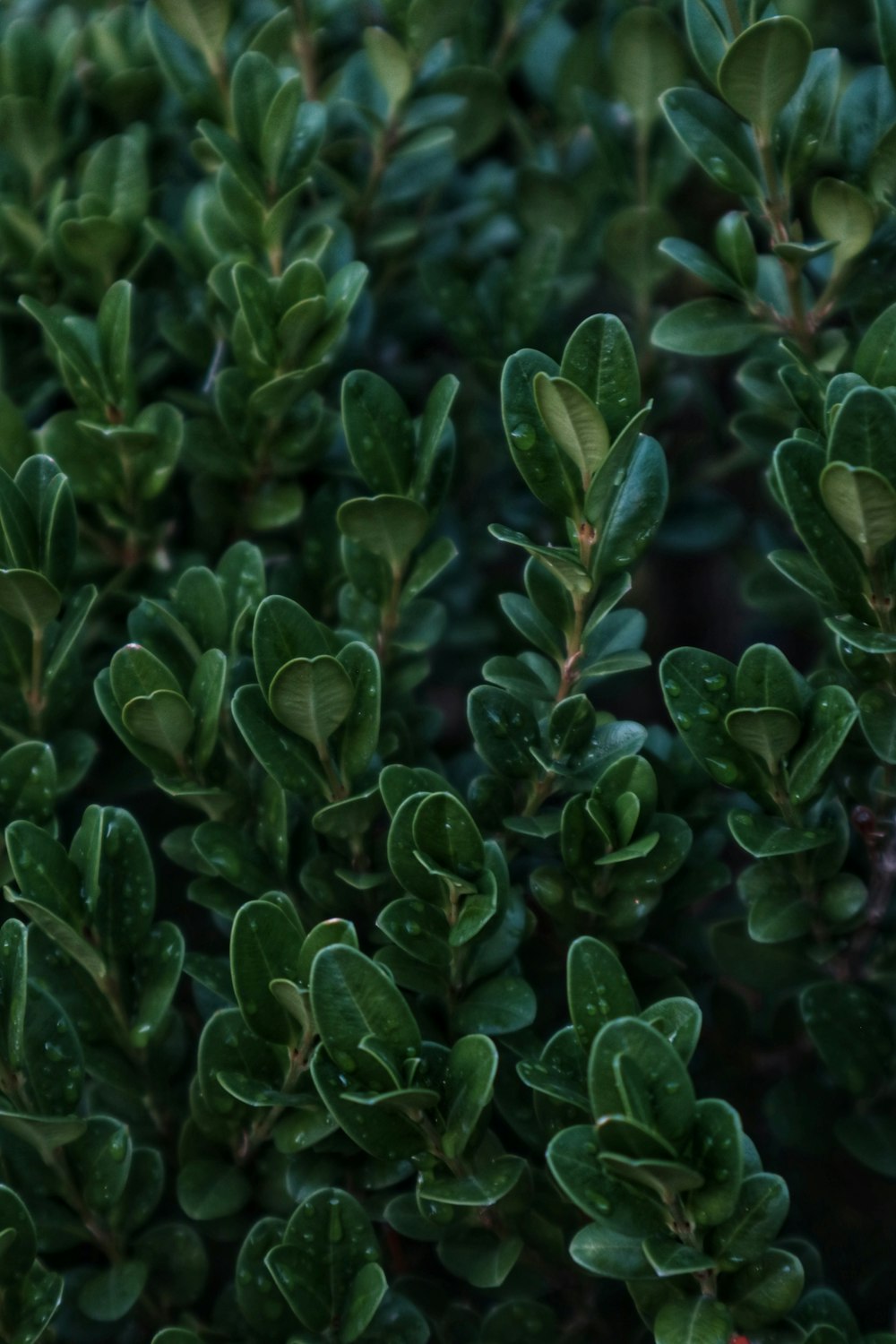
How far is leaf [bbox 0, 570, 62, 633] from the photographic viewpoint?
3.51 ft

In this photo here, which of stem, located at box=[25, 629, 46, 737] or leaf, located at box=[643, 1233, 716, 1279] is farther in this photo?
stem, located at box=[25, 629, 46, 737]

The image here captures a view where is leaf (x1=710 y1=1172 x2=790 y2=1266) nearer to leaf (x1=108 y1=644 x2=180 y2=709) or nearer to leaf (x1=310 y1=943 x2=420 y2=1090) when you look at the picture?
leaf (x1=310 y1=943 x2=420 y2=1090)

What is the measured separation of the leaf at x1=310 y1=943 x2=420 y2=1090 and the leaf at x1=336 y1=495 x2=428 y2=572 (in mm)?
365

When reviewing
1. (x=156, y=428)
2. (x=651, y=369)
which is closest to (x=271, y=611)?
(x=156, y=428)

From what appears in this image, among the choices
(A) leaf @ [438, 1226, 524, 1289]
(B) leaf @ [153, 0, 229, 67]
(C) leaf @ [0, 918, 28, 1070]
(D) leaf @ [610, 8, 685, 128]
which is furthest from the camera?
(D) leaf @ [610, 8, 685, 128]

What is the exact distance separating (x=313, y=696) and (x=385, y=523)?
18cm

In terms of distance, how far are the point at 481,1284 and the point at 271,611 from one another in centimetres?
54

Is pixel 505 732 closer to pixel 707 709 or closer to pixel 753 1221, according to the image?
pixel 707 709

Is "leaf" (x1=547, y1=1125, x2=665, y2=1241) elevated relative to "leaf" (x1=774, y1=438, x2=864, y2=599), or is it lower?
lower

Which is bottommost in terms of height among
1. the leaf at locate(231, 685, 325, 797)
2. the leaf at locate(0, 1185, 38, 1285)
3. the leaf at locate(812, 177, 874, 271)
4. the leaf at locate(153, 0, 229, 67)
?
the leaf at locate(0, 1185, 38, 1285)

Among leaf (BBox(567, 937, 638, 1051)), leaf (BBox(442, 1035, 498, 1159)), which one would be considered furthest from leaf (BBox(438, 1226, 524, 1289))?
leaf (BBox(567, 937, 638, 1051))

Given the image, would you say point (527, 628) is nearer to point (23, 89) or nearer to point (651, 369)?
point (651, 369)

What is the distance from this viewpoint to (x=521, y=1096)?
109cm

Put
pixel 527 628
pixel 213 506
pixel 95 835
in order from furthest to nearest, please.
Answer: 1. pixel 213 506
2. pixel 527 628
3. pixel 95 835
